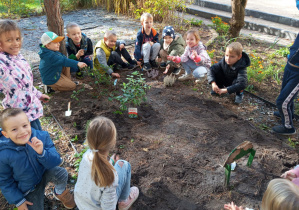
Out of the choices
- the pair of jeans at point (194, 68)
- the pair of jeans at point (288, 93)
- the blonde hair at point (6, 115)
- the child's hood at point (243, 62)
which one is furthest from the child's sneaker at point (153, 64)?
the blonde hair at point (6, 115)

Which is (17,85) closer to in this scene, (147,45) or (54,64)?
(54,64)

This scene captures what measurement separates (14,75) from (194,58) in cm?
294

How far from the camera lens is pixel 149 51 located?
17.1 ft

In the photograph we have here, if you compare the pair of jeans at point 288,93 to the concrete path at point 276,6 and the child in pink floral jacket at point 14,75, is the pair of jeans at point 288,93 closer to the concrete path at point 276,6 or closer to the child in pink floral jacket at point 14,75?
the child in pink floral jacket at point 14,75

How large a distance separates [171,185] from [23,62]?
7.33 feet

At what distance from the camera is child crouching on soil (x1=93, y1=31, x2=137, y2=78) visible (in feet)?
15.9

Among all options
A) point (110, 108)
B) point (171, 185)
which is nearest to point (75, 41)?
point (110, 108)

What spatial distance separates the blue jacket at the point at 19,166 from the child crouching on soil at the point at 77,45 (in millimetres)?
2589

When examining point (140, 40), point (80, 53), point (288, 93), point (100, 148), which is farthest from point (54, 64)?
point (288, 93)

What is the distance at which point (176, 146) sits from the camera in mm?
3275

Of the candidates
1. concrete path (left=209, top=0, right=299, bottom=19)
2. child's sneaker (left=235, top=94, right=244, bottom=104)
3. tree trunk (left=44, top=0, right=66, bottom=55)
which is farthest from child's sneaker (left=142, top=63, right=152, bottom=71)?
concrete path (left=209, top=0, right=299, bottom=19)

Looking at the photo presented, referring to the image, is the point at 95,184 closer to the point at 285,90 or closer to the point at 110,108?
the point at 110,108

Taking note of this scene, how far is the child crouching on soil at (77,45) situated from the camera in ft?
15.3

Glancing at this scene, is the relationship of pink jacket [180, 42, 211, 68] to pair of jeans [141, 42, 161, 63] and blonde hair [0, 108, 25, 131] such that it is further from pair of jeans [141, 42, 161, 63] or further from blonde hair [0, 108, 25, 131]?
blonde hair [0, 108, 25, 131]
